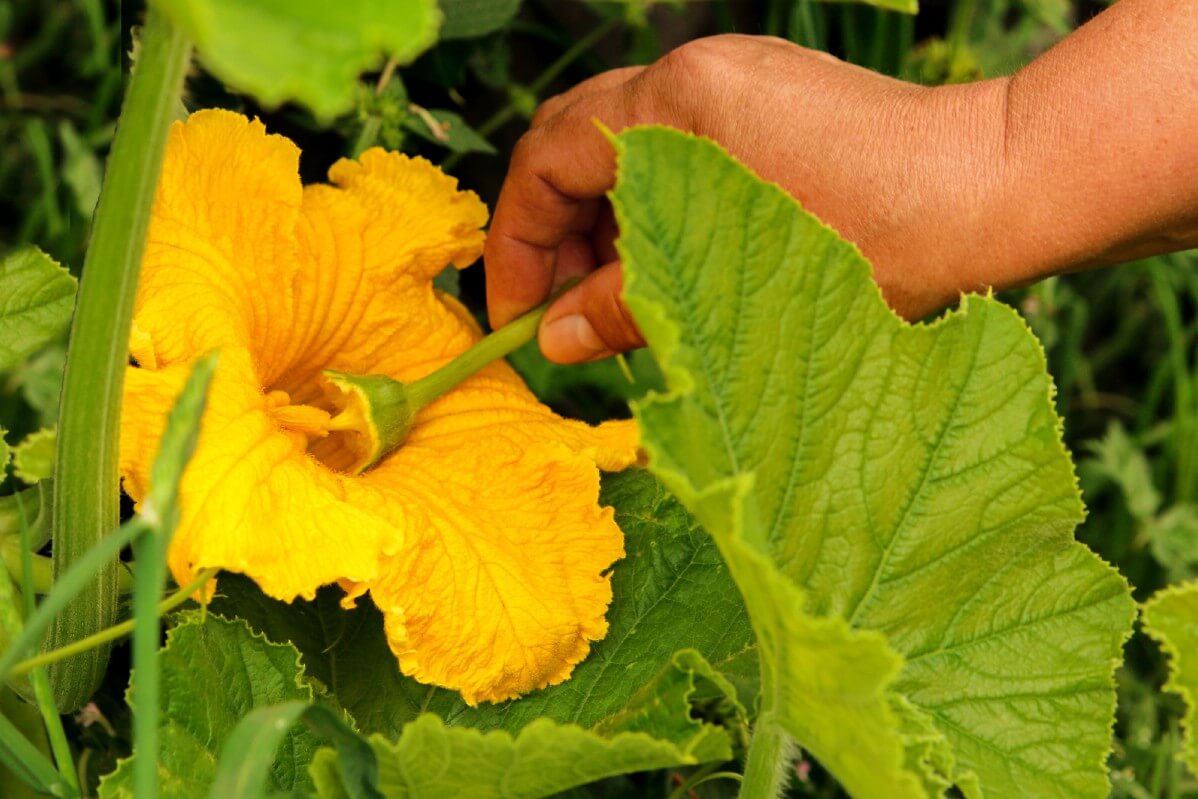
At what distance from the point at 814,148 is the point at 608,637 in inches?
20.1

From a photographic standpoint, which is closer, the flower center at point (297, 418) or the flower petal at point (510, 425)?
the flower center at point (297, 418)

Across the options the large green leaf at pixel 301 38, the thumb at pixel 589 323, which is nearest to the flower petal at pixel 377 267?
the thumb at pixel 589 323

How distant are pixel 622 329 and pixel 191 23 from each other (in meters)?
0.85

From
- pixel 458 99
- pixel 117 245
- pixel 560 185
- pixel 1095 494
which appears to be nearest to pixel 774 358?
pixel 117 245

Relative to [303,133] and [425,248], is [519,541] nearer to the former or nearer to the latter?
[425,248]

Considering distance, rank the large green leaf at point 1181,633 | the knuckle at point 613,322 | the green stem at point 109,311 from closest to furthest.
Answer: the green stem at point 109,311, the large green leaf at point 1181,633, the knuckle at point 613,322

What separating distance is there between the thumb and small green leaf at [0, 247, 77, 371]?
47cm

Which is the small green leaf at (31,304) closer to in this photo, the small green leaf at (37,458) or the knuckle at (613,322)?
the small green leaf at (37,458)

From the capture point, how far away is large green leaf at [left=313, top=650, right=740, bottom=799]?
2.75ft

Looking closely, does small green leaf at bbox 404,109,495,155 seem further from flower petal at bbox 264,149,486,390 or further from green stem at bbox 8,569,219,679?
green stem at bbox 8,569,219,679

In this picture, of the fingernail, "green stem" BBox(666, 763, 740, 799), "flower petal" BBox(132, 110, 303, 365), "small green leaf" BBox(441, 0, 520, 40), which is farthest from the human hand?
"green stem" BBox(666, 763, 740, 799)

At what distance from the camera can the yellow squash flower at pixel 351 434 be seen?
3.31 feet

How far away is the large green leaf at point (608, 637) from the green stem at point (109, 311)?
25cm

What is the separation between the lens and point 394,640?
107cm
